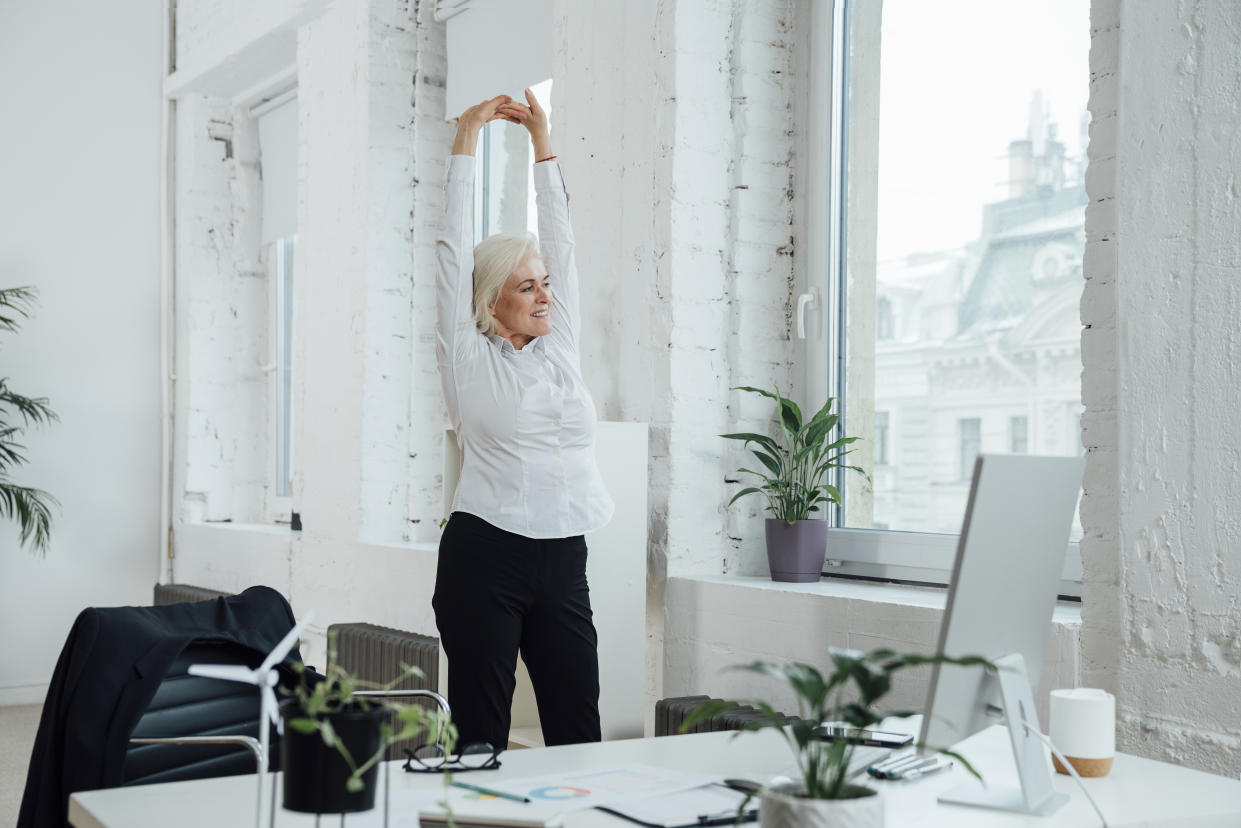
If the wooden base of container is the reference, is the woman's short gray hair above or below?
above

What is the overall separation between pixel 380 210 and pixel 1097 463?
3.41 meters

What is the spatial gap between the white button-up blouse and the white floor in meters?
2.30

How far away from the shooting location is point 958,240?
339 cm

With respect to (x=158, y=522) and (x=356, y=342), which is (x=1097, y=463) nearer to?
(x=356, y=342)

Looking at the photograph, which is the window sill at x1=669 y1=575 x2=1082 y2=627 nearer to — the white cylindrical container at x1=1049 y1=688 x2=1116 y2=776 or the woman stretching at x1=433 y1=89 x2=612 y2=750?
the woman stretching at x1=433 y1=89 x2=612 y2=750

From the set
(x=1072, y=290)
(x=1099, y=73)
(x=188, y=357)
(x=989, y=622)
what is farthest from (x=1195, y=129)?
(x=188, y=357)

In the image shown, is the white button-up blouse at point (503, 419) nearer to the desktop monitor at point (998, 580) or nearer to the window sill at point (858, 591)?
the window sill at point (858, 591)

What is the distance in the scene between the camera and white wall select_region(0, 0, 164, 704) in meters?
6.41

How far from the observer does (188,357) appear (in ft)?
21.9

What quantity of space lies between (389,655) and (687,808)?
→ 3.00m

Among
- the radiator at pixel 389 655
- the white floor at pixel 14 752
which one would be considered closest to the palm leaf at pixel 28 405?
the white floor at pixel 14 752

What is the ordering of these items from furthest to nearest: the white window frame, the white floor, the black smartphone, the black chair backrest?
the white floor → the white window frame → the black chair backrest → the black smartphone

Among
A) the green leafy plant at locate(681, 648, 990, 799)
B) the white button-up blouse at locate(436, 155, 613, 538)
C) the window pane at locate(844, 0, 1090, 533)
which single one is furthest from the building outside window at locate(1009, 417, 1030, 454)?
the green leafy plant at locate(681, 648, 990, 799)

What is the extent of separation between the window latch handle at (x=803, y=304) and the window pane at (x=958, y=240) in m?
0.12
